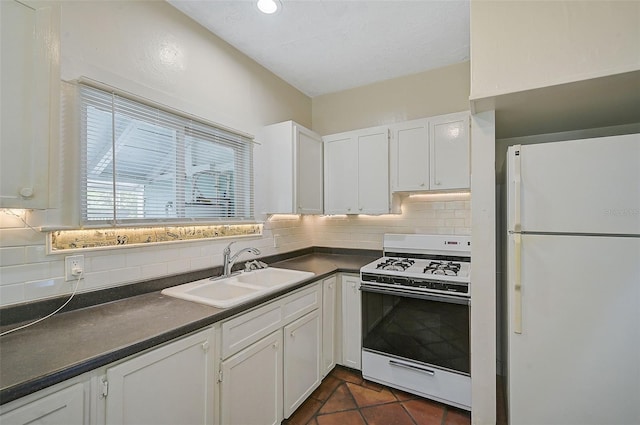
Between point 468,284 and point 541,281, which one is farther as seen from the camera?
point 468,284

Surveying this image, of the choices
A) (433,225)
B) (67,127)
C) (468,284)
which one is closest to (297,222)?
(433,225)

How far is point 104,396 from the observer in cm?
99

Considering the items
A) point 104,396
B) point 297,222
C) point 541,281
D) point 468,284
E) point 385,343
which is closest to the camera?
point 104,396

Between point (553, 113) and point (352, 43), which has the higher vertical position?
point (352, 43)

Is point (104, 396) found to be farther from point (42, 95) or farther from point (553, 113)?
point (553, 113)

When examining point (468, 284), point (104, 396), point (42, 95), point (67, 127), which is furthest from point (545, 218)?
point (67, 127)

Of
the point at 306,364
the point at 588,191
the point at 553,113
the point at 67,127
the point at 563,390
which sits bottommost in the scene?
the point at 306,364

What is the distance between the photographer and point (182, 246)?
75.1 inches

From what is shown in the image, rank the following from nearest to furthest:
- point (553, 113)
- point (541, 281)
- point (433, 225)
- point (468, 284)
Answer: point (541, 281), point (553, 113), point (468, 284), point (433, 225)

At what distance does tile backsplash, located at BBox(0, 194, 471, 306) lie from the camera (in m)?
1.22

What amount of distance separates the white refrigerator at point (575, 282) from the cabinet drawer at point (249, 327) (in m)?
1.38

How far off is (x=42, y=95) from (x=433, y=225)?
2.85 metres

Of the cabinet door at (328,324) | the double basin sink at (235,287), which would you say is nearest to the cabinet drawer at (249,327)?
the double basin sink at (235,287)

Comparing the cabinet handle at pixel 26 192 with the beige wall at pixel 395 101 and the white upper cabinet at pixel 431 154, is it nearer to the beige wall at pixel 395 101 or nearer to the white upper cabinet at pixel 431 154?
the white upper cabinet at pixel 431 154
